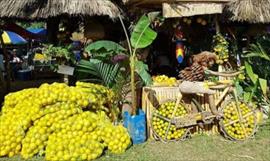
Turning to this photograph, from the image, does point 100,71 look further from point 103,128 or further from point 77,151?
point 77,151

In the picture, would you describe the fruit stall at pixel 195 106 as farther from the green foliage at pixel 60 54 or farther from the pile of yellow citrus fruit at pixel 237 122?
the green foliage at pixel 60 54

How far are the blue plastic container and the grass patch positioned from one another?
0.45 feet

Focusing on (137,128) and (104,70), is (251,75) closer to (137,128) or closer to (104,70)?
(137,128)

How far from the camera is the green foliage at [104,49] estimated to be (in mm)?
6672

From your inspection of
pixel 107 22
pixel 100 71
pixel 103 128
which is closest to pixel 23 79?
pixel 107 22

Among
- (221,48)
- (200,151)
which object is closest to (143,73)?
(200,151)

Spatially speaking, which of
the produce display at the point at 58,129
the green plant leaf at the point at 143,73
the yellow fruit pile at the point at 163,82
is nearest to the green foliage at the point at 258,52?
the yellow fruit pile at the point at 163,82

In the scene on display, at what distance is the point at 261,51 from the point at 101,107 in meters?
3.74

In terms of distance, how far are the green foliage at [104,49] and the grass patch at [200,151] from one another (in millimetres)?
1784

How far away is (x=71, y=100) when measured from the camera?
620cm

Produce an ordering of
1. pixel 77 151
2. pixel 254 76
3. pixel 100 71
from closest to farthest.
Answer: pixel 77 151 < pixel 100 71 < pixel 254 76

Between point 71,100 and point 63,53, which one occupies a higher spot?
point 63,53

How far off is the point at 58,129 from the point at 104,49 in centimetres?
201

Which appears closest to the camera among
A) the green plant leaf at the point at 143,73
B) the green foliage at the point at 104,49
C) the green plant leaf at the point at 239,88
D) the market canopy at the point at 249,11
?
the green plant leaf at the point at 143,73
